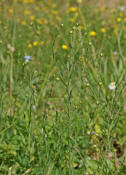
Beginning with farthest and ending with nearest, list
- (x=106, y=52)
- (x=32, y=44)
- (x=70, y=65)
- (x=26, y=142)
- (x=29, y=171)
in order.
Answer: (x=32, y=44) < (x=106, y=52) < (x=26, y=142) < (x=29, y=171) < (x=70, y=65)

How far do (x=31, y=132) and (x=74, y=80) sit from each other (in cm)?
103

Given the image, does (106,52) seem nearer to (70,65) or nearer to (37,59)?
(37,59)

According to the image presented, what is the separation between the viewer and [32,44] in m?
3.44

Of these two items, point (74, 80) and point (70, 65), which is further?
point (74, 80)

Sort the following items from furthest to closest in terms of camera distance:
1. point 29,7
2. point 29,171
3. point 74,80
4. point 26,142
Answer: point 29,7 → point 74,80 → point 26,142 → point 29,171

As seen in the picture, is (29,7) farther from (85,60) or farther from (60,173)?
(60,173)

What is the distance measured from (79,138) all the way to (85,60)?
1.56ft

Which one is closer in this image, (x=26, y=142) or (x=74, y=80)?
(x=26, y=142)

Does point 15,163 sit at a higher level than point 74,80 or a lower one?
lower

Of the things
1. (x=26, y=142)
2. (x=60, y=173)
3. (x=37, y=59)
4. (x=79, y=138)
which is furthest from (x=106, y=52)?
(x=60, y=173)

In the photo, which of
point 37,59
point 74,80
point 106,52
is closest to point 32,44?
point 37,59

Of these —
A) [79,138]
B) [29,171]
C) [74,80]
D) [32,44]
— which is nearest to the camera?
[29,171]

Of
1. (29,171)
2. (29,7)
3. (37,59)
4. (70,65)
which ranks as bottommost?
(29,171)

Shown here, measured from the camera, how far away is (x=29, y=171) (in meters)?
1.63
